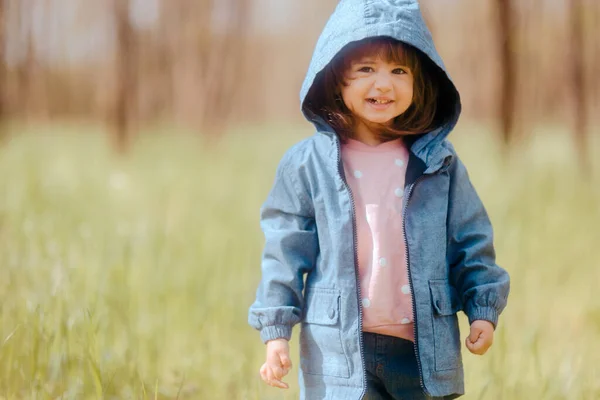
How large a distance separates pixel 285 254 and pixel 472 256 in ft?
1.64

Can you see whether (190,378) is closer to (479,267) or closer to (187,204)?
(479,267)

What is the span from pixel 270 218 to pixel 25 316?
1.17 meters

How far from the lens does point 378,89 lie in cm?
196

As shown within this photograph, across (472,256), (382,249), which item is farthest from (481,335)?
(382,249)

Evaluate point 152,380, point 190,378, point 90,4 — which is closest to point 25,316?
point 152,380

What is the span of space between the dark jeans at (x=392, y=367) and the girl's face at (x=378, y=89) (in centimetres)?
59

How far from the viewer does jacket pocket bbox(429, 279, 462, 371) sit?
6.28ft

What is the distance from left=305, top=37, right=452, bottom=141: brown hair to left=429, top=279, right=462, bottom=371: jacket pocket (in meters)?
0.44

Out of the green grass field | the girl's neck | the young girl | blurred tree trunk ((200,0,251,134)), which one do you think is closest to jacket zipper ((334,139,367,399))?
the young girl

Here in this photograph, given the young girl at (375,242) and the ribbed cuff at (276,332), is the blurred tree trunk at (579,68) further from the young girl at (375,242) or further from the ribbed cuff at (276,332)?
the ribbed cuff at (276,332)

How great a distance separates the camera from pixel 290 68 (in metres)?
62.3

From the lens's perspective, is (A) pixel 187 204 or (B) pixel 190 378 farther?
(A) pixel 187 204

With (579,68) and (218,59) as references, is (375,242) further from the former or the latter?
(218,59)

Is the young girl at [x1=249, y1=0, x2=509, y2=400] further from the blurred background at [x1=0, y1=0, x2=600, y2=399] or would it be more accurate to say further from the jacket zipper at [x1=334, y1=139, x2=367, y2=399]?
the blurred background at [x1=0, y1=0, x2=600, y2=399]
